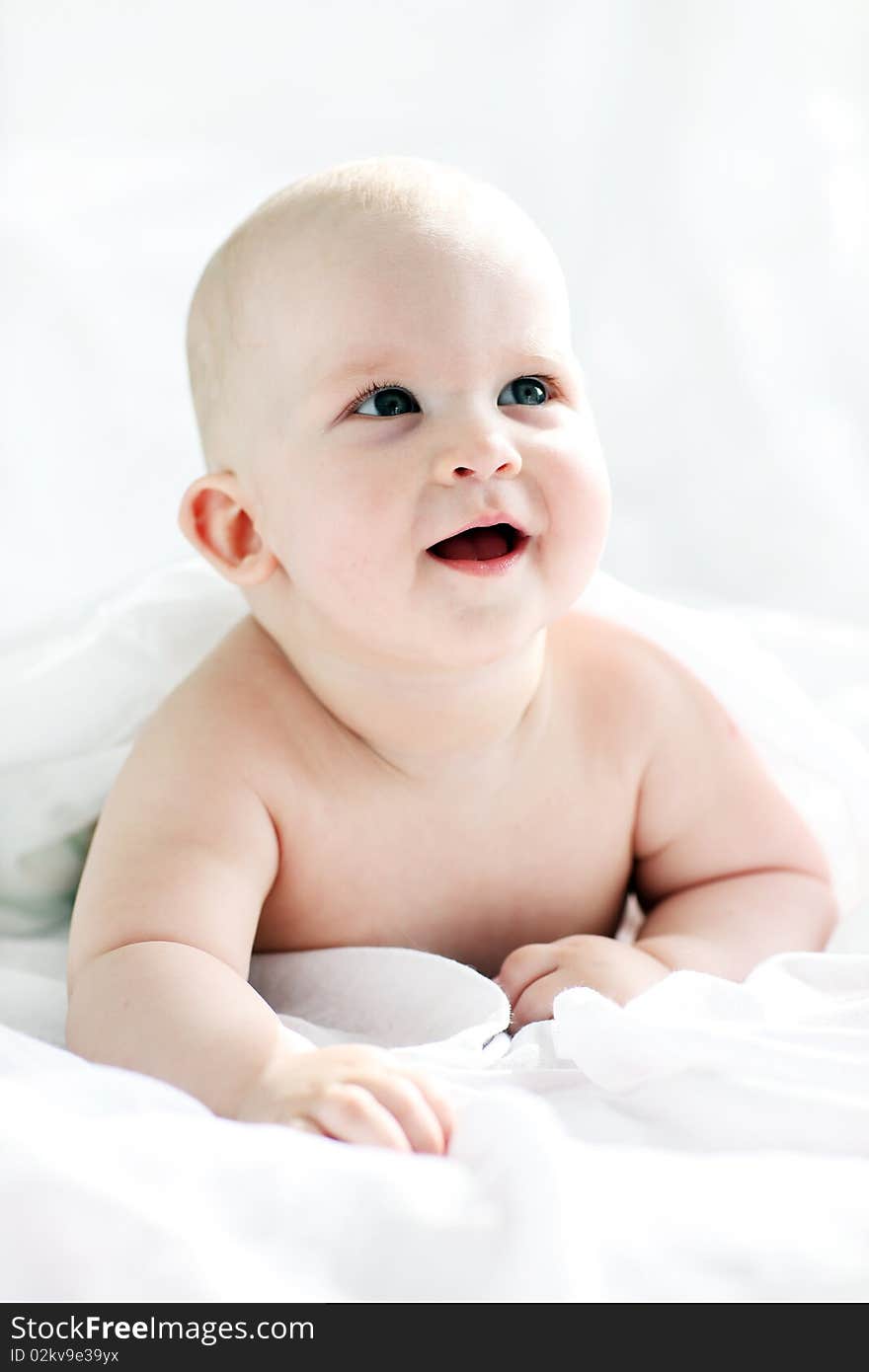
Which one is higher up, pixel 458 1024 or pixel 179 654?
pixel 179 654

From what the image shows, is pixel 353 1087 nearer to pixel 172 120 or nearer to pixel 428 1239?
pixel 428 1239

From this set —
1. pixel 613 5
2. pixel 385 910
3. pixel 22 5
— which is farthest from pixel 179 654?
pixel 613 5

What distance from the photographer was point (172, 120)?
1942 mm

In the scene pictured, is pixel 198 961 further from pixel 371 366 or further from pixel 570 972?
pixel 371 366

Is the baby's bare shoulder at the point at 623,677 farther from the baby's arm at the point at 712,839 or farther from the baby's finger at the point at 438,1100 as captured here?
the baby's finger at the point at 438,1100

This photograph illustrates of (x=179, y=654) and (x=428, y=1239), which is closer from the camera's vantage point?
(x=428, y=1239)

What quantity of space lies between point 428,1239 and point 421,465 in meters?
0.46

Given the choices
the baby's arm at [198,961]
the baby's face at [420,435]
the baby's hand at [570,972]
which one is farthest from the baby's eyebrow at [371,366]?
the baby's hand at [570,972]

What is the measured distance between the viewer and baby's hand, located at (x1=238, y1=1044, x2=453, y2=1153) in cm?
84

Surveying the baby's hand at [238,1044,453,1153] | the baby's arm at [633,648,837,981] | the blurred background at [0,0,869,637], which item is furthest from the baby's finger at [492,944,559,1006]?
the blurred background at [0,0,869,637]

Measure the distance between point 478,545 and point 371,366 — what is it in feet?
0.41

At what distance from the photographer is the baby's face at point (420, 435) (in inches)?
39.8

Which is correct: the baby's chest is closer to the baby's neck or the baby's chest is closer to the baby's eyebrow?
the baby's neck

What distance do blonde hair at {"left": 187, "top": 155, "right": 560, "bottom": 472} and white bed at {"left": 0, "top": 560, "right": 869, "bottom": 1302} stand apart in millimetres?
249
